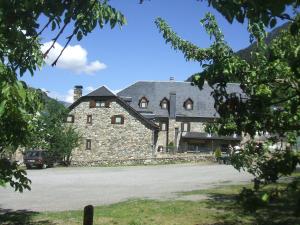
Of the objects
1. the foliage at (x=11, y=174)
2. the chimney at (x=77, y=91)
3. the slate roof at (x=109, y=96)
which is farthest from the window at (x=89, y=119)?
the foliage at (x=11, y=174)

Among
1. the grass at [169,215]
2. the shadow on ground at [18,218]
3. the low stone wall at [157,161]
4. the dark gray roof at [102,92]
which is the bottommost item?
the shadow on ground at [18,218]

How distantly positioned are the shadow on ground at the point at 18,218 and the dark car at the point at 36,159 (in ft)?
89.4

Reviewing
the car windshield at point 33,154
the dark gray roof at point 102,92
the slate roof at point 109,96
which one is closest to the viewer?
the car windshield at point 33,154

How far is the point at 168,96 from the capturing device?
61.3 metres

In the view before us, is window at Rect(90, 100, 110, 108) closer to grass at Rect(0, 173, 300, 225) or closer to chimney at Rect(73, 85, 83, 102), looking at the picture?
chimney at Rect(73, 85, 83, 102)

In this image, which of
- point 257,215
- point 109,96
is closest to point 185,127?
point 109,96

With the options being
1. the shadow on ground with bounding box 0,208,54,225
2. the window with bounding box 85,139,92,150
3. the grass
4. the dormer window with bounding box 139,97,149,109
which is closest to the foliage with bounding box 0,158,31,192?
the grass

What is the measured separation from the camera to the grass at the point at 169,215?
11812mm

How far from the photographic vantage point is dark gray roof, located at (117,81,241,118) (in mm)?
60562

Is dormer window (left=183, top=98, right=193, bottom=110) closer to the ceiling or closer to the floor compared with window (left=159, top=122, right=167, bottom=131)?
closer to the ceiling

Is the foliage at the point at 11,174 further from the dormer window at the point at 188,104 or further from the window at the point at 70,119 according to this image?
the dormer window at the point at 188,104

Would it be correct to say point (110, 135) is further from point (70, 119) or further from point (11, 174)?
point (11, 174)

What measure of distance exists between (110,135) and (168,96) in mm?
12802

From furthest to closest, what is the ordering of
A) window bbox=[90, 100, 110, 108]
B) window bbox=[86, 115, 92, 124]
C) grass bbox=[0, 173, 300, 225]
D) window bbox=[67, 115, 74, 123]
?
window bbox=[67, 115, 74, 123], window bbox=[86, 115, 92, 124], window bbox=[90, 100, 110, 108], grass bbox=[0, 173, 300, 225]
